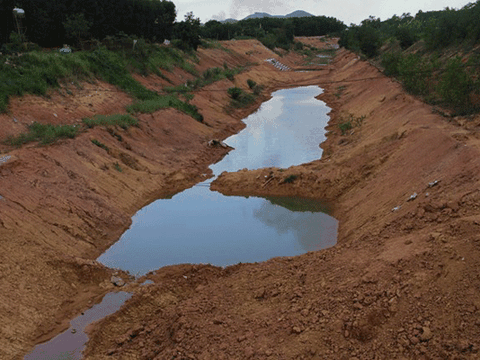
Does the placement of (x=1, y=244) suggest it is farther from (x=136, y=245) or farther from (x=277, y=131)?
(x=277, y=131)

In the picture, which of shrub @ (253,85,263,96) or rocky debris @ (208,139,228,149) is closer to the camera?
rocky debris @ (208,139,228,149)

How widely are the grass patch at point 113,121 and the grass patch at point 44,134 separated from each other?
1450mm

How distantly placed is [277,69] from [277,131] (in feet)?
99.1

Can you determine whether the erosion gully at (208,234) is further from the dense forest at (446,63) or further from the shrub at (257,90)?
the shrub at (257,90)

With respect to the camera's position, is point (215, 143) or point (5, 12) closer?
point (215, 143)

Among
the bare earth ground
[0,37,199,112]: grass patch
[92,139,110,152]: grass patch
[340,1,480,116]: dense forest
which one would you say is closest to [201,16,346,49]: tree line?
[0,37,199,112]: grass patch

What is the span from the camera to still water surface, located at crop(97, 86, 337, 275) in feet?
40.8

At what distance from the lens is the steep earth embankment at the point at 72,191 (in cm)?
969

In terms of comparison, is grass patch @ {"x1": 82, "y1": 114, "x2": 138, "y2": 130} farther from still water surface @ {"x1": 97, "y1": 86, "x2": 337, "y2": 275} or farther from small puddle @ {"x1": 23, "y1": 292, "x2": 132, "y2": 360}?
small puddle @ {"x1": 23, "y1": 292, "x2": 132, "y2": 360}

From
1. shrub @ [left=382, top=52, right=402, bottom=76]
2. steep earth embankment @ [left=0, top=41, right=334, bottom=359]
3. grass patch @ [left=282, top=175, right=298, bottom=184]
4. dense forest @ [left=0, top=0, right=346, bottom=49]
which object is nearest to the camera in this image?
steep earth embankment @ [left=0, top=41, right=334, bottom=359]

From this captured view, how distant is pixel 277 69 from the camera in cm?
5512

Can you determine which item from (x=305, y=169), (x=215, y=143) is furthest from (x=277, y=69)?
(x=305, y=169)

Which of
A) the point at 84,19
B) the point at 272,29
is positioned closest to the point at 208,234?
the point at 84,19

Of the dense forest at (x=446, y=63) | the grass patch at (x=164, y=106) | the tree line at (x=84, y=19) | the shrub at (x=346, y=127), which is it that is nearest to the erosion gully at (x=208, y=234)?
the shrub at (x=346, y=127)
